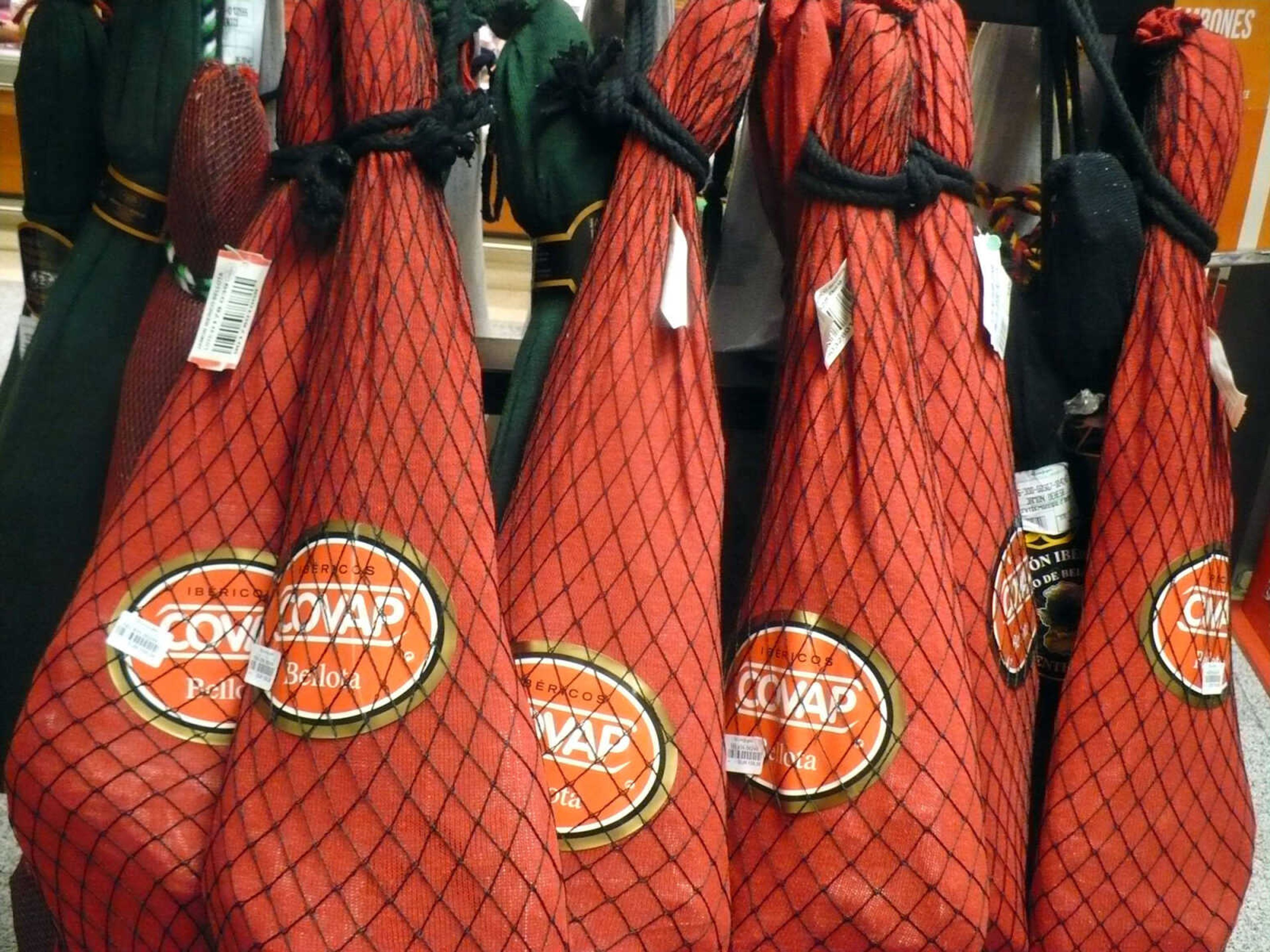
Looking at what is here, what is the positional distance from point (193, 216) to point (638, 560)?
0.32 m

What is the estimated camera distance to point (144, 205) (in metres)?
0.66

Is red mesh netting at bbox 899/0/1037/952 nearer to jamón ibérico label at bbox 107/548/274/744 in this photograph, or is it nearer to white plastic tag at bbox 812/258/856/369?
white plastic tag at bbox 812/258/856/369

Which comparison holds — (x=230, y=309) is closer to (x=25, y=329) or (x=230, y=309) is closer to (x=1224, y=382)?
(x=25, y=329)

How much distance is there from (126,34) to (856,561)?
0.52m

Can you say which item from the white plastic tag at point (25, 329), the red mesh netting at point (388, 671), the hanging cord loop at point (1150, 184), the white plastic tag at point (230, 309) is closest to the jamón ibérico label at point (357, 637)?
the red mesh netting at point (388, 671)

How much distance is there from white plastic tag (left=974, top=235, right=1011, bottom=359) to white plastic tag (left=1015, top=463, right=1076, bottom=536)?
8cm

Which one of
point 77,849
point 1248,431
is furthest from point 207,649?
point 1248,431

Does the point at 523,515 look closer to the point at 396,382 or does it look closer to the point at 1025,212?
the point at 396,382

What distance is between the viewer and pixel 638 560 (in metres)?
0.54

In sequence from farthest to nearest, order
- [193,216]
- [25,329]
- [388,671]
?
1. [25,329]
2. [193,216]
3. [388,671]

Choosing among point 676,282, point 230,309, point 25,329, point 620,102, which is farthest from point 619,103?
point 25,329

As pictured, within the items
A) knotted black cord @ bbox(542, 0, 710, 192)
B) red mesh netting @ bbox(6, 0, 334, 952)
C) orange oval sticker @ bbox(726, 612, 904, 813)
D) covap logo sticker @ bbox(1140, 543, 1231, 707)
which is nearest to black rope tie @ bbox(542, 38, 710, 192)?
knotted black cord @ bbox(542, 0, 710, 192)

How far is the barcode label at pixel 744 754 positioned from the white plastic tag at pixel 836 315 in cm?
20

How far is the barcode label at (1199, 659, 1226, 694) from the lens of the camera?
0.63 metres
